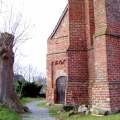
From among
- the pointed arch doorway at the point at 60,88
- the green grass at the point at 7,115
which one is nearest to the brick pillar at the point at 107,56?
the green grass at the point at 7,115

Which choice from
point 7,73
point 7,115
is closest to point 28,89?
point 7,73

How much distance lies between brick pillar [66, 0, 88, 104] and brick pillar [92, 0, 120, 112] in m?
2.02

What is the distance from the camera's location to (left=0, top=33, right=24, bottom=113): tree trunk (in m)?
16.9

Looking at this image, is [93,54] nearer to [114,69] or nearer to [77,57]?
[77,57]

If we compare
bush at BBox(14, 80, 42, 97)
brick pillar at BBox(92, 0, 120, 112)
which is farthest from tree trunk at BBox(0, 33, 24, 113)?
bush at BBox(14, 80, 42, 97)

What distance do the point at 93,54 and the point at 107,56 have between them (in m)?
2.26

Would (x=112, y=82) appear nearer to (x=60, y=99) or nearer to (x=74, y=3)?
(x=74, y=3)

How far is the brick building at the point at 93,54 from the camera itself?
42.1ft

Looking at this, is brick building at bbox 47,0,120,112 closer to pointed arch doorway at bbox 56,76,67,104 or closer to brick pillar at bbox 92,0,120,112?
brick pillar at bbox 92,0,120,112

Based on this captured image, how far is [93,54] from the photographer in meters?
15.2

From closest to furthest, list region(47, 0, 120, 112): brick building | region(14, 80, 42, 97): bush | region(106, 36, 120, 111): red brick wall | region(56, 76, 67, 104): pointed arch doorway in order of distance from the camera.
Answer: region(106, 36, 120, 111): red brick wall
region(47, 0, 120, 112): brick building
region(56, 76, 67, 104): pointed arch doorway
region(14, 80, 42, 97): bush

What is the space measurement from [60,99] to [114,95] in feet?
34.5

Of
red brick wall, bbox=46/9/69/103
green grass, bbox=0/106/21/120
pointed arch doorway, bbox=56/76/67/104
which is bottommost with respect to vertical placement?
green grass, bbox=0/106/21/120

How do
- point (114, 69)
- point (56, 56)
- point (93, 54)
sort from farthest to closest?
point (56, 56), point (93, 54), point (114, 69)
